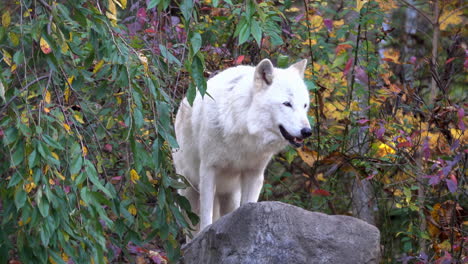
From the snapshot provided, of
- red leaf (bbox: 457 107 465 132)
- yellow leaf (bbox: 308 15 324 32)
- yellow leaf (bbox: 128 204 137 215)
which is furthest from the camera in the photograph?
yellow leaf (bbox: 308 15 324 32)

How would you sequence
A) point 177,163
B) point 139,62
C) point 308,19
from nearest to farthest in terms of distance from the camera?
point 139,62 < point 177,163 < point 308,19

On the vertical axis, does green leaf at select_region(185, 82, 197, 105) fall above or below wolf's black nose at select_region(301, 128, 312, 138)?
above

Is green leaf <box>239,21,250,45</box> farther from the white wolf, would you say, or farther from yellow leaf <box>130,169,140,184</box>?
the white wolf

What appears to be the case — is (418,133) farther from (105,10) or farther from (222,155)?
(105,10)

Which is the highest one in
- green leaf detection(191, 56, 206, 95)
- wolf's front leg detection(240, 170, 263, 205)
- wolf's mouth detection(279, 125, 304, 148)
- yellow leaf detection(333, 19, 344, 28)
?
green leaf detection(191, 56, 206, 95)

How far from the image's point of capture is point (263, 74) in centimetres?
595

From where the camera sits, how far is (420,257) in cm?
610

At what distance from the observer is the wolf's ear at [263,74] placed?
5883mm

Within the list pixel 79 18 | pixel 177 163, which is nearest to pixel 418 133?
pixel 177 163

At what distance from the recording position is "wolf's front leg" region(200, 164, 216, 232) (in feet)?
19.7

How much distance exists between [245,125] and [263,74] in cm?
43

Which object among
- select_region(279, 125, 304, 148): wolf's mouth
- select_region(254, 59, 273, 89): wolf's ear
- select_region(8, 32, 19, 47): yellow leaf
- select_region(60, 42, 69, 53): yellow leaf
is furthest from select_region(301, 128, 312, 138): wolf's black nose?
select_region(8, 32, 19, 47): yellow leaf

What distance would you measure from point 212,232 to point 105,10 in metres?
1.59

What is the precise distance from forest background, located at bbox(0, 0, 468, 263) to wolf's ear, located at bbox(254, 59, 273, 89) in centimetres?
27
